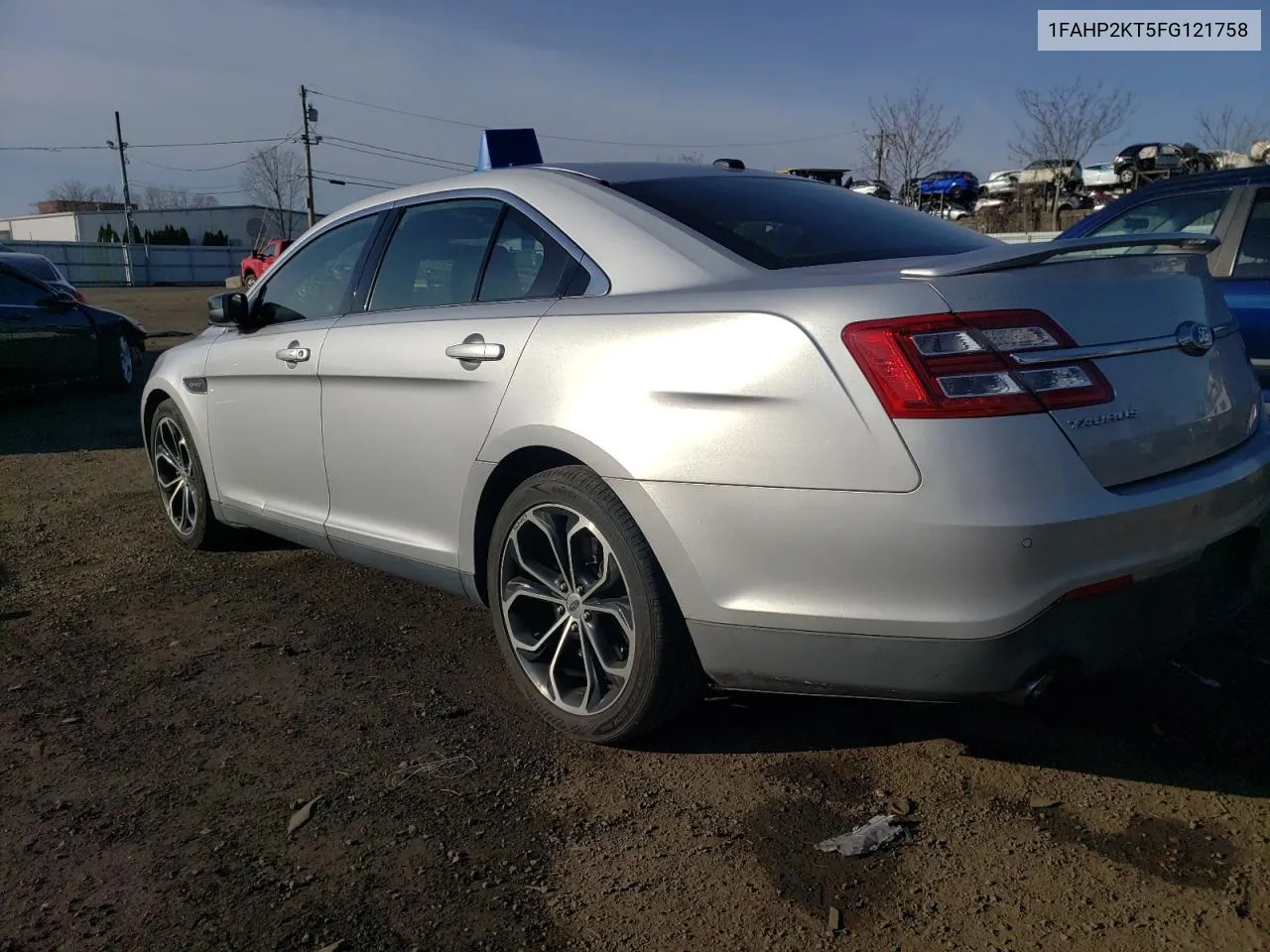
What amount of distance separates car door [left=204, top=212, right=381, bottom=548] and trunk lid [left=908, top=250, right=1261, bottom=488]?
2.45 metres

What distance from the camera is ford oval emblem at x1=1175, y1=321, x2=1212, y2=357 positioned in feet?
8.71

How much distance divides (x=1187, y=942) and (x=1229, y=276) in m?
→ 4.27

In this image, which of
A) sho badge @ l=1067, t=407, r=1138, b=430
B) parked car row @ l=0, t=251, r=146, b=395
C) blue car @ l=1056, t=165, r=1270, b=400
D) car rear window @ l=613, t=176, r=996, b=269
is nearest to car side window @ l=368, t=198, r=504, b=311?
car rear window @ l=613, t=176, r=996, b=269

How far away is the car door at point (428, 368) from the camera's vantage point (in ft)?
10.7

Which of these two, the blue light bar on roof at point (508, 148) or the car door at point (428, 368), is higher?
the blue light bar on roof at point (508, 148)

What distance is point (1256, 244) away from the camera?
5.45 metres

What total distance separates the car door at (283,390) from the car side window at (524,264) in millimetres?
851

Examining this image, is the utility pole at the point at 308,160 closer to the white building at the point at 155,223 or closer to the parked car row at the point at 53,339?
the white building at the point at 155,223

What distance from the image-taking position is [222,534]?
509cm

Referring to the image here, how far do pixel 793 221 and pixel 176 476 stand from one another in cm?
352

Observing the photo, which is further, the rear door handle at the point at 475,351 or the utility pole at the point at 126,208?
the utility pole at the point at 126,208

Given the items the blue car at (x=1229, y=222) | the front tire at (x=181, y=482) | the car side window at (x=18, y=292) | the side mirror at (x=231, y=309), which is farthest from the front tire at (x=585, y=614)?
the car side window at (x=18, y=292)

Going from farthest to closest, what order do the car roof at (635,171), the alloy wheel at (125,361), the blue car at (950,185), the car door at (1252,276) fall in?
the blue car at (950,185), the alloy wheel at (125,361), the car door at (1252,276), the car roof at (635,171)

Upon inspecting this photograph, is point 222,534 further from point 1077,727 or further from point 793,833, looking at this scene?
point 1077,727
